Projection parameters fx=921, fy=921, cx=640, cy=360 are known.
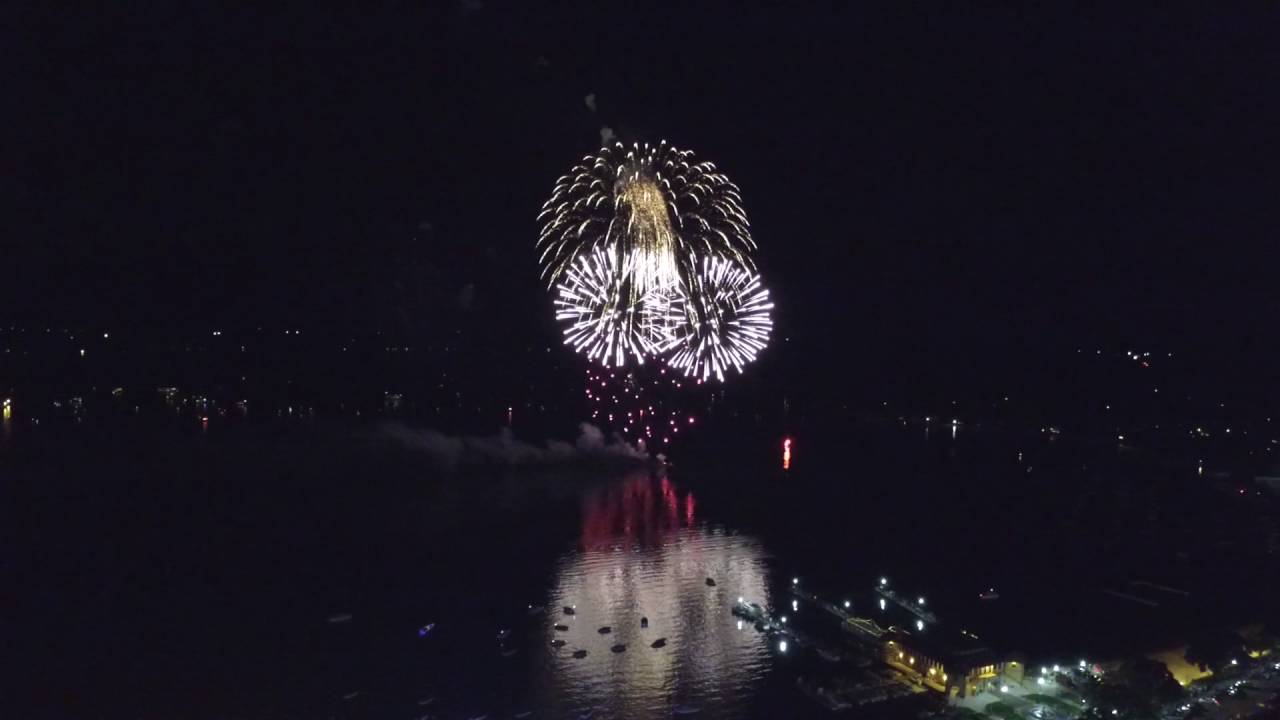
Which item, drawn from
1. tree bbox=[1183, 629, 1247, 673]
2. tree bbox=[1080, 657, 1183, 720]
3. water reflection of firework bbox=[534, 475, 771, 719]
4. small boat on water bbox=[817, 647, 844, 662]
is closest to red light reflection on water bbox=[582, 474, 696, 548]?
water reflection of firework bbox=[534, 475, 771, 719]

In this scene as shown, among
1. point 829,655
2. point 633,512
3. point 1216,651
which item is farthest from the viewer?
point 633,512

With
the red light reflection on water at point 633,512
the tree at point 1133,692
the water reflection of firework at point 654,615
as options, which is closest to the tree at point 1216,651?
the tree at point 1133,692

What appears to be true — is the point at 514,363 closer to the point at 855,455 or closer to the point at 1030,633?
the point at 855,455

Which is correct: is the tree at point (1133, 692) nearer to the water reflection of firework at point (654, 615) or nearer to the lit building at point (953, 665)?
the lit building at point (953, 665)

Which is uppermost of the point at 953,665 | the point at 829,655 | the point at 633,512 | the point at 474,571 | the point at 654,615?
the point at 633,512

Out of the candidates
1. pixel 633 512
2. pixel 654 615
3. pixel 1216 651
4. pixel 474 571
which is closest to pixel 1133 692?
pixel 1216 651

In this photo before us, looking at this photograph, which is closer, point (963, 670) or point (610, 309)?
point (963, 670)

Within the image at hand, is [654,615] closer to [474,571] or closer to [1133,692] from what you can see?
[474,571]

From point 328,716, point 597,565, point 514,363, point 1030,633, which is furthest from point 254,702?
point 514,363
